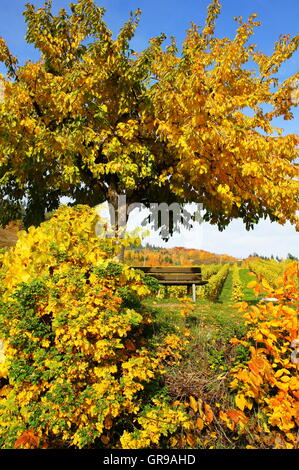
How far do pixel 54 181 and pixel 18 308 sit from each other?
485 cm

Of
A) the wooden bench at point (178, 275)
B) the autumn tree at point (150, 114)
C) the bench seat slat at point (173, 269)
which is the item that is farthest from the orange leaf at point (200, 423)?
the bench seat slat at point (173, 269)

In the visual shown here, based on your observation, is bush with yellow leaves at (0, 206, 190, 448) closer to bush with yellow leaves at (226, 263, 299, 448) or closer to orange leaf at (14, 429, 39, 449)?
orange leaf at (14, 429, 39, 449)

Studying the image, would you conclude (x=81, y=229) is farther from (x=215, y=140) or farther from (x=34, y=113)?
(x=34, y=113)

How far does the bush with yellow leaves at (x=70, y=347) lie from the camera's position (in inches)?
112

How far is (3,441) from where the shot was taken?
297cm

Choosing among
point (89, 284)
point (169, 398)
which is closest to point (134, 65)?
point (89, 284)

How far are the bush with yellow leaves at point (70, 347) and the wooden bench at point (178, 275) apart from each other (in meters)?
4.52

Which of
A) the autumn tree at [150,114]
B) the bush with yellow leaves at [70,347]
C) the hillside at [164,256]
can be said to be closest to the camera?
the bush with yellow leaves at [70,347]

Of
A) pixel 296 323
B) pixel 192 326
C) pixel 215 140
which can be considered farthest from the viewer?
pixel 215 140

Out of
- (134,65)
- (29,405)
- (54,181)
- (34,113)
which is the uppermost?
(134,65)

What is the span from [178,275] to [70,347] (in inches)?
224

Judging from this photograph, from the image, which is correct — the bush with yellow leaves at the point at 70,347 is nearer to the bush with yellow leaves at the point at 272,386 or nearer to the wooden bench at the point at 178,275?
the bush with yellow leaves at the point at 272,386

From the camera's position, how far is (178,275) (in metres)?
8.36

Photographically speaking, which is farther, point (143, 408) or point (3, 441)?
point (143, 408)
